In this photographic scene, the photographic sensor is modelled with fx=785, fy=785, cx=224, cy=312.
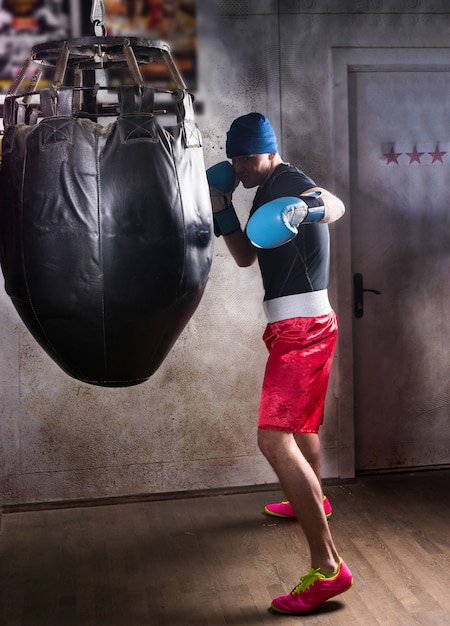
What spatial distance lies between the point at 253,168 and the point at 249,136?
0.40ft

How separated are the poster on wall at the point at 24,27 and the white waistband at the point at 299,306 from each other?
168 centimetres

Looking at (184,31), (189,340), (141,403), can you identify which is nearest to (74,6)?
(184,31)

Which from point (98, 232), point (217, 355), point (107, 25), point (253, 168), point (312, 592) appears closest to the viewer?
point (98, 232)

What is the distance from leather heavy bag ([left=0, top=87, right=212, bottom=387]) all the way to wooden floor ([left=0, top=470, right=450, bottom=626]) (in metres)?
1.34

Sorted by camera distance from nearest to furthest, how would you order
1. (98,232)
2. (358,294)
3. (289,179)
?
(98,232) → (289,179) → (358,294)

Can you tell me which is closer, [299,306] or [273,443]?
[273,443]

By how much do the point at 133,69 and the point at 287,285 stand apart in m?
1.34

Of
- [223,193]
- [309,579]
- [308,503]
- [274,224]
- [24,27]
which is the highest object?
[24,27]

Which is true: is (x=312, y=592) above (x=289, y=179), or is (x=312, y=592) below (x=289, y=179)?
below

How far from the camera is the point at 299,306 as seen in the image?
110 inches

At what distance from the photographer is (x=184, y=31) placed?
12.0 ft

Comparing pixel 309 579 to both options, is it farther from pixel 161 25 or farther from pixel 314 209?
pixel 161 25

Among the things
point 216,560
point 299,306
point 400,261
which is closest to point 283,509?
point 216,560

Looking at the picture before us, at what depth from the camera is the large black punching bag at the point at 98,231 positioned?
5.13 ft
